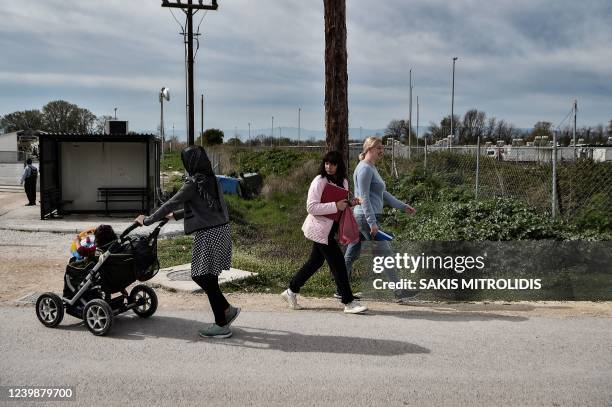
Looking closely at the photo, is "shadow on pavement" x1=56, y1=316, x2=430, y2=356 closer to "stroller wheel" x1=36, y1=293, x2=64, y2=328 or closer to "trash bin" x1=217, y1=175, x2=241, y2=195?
"stroller wheel" x1=36, y1=293, x2=64, y2=328

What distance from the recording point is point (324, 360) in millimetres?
5230

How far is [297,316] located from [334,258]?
2.38 feet

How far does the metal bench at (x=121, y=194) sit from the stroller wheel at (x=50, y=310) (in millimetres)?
11677

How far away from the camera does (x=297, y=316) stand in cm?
665

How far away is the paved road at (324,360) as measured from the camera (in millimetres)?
4500

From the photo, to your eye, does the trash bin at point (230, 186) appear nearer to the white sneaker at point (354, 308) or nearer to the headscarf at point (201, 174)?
the white sneaker at point (354, 308)

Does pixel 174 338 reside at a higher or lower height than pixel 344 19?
lower

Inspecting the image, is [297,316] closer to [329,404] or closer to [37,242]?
[329,404]

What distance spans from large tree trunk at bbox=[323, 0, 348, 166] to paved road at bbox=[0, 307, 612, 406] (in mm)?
3417

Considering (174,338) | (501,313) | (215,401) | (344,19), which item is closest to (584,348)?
(501,313)

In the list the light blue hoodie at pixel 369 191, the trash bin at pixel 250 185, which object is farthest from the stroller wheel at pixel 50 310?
the trash bin at pixel 250 185

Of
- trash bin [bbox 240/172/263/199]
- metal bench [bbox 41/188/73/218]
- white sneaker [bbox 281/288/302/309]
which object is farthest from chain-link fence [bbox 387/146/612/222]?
metal bench [bbox 41/188/73/218]

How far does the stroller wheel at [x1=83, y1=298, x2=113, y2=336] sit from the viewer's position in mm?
5824

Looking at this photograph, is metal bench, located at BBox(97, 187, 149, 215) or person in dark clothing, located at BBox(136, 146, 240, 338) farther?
metal bench, located at BBox(97, 187, 149, 215)
